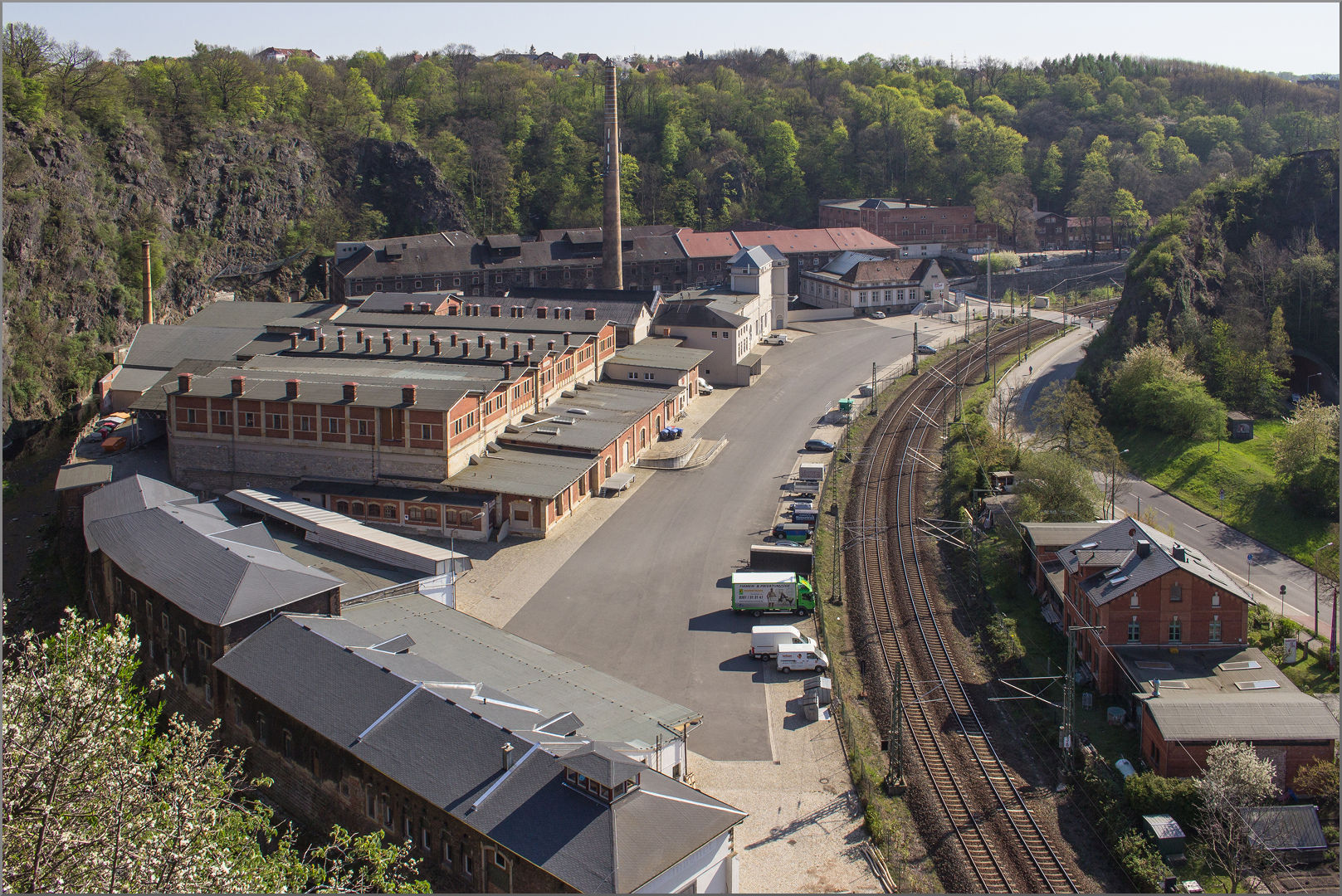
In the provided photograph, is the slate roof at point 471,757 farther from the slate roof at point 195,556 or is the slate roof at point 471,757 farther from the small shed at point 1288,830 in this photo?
the small shed at point 1288,830

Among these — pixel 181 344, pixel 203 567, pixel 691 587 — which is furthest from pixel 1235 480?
pixel 181 344

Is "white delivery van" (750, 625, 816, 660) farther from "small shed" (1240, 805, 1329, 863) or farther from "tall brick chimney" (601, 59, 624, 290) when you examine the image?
"tall brick chimney" (601, 59, 624, 290)

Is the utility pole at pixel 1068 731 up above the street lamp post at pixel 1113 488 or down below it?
below

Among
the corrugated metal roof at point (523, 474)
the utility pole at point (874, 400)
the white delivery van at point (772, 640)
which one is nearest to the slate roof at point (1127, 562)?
the white delivery van at point (772, 640)

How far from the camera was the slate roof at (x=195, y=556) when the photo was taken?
74.3 ft

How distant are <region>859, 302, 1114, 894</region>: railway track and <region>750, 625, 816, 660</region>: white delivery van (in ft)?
7.51

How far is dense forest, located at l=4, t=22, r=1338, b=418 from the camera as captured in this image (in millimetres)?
51844

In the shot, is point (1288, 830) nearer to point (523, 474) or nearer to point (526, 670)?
point (526, 670)

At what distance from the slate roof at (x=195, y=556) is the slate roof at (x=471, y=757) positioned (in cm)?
105

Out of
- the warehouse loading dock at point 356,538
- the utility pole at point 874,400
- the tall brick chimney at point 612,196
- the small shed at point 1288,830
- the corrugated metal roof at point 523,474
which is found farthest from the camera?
the tall brick chimney at point 612,196

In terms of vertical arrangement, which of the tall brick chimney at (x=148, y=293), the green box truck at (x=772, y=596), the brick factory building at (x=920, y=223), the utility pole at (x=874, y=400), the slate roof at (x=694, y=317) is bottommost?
the green box truck at (x=772, y=596)

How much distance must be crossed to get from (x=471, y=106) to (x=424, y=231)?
20016 mm

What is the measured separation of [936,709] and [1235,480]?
19445mm

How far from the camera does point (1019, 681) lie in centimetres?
2552
